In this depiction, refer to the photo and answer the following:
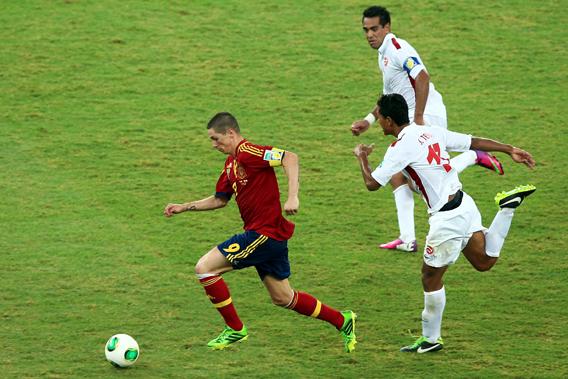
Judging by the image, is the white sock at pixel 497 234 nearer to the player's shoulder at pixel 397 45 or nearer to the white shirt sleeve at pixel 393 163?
the white shirt sleeve at pixel 393 163

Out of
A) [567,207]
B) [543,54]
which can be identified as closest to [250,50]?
[543,54]

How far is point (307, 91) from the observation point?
16.5 meters

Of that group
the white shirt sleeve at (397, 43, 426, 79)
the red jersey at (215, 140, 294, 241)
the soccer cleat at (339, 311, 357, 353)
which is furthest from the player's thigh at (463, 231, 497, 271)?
the white shirt sleeve at (397, 43, 426, 79)

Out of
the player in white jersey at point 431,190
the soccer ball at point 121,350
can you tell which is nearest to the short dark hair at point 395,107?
the player in white jersey at point 431,190

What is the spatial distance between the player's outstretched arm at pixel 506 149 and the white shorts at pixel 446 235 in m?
0.89

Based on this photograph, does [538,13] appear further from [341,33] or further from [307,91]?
[307,91]

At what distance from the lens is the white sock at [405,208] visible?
39.0 feet

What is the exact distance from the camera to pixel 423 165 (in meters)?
9.55

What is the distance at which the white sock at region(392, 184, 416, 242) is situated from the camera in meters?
11.9

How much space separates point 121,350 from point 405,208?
12.7ft

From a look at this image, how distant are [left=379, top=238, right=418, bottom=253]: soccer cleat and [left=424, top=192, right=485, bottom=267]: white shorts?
2.44 metres

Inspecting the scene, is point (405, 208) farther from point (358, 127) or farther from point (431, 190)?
point (431, 190)

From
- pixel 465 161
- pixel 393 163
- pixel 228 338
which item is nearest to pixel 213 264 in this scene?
pixel 228 338

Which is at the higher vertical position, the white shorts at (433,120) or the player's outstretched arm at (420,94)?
the player's outstretched arm at (420,94)
